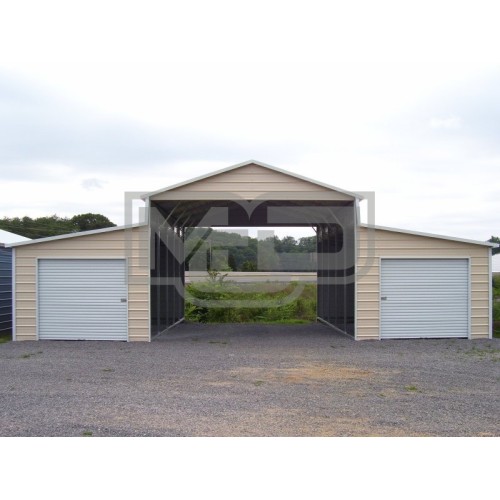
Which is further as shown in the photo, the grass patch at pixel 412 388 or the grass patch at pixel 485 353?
the grass patch at pixel 485 353

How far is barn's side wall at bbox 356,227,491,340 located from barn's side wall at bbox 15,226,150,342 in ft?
15.9

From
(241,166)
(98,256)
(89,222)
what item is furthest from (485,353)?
(89,222)

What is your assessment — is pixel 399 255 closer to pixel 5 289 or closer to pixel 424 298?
pixel 424 298

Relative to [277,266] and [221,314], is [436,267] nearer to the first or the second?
[221,314]

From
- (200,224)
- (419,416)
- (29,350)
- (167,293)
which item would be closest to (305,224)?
(200,224)

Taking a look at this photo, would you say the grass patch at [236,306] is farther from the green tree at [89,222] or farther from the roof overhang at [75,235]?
the green tree at [89,222]

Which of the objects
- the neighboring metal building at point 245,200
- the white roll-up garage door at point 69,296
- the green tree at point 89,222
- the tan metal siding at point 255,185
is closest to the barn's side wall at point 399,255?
the neighboring metal building at point 245,200

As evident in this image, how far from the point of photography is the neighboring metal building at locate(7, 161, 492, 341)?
13172mm

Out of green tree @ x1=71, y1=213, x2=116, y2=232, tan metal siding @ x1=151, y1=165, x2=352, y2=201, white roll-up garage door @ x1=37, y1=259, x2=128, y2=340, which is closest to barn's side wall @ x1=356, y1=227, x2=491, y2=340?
tan metal siding @ x1=151, y1=165, x2=352, y2=201

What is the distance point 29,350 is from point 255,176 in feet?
19.6

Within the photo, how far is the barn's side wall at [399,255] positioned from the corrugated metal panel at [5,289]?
930 centimetres

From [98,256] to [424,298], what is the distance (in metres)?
7.57

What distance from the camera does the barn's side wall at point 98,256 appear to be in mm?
13250

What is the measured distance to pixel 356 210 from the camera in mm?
13305
